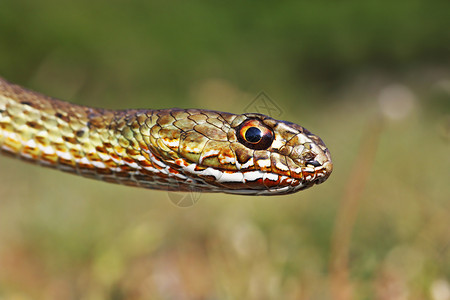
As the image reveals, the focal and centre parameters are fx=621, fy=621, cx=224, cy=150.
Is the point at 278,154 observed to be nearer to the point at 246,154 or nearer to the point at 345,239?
the point at 246,154

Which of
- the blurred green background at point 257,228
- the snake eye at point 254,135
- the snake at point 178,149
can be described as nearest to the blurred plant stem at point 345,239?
the blurred green background at point 257,228

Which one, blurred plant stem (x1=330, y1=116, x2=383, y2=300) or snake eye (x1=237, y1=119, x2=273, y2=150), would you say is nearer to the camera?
snake eye (x1=237, y1=119, x2=273, y2=150)

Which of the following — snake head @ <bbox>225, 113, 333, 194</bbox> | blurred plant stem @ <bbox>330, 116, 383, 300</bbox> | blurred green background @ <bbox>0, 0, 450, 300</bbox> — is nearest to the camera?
snake head @ <bbox>225, 113, 333, 194</bbox>

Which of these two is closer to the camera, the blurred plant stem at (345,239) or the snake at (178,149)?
the snake at (178,149)

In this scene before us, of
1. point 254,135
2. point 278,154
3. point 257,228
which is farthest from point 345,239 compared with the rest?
point 257,228

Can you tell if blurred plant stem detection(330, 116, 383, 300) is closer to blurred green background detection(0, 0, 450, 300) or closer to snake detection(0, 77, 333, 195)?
blurred green background detection(0, 0, 450, 300)

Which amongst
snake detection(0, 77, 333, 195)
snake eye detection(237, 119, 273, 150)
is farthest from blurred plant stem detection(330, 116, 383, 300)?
snake eye detection(237, 119, 273, 150)

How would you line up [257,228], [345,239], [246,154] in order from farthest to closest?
[257,228], [345,239], [246,154]

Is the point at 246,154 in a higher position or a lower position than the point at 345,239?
higher

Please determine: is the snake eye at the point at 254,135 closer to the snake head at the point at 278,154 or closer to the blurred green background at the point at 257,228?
the snake head at the point at 278,154
